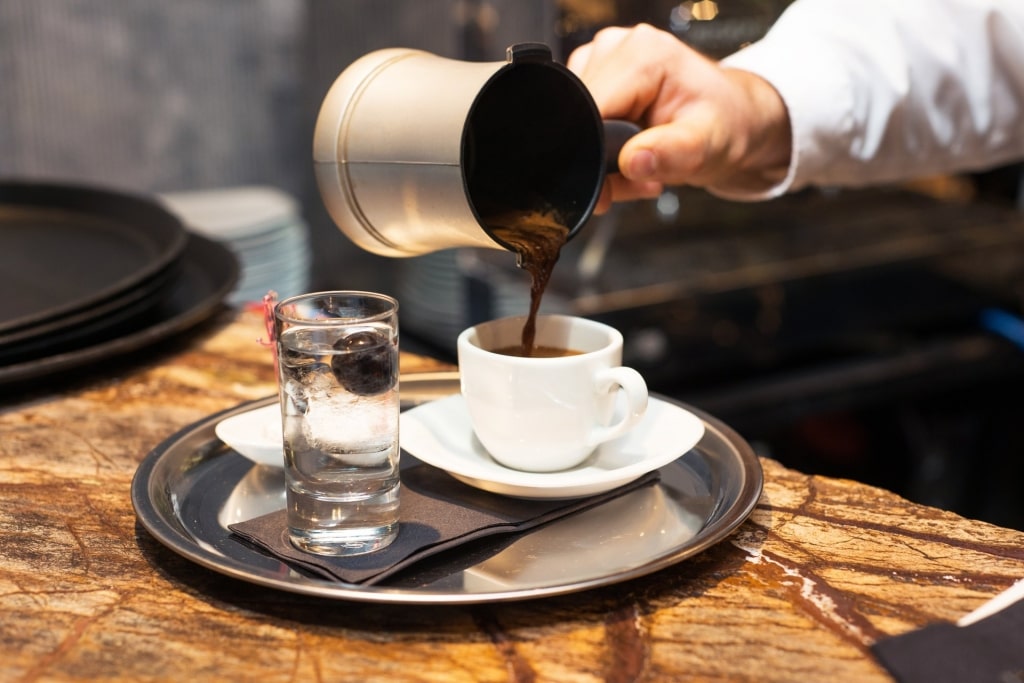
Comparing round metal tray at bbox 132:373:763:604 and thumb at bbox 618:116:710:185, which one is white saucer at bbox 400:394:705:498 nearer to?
round metal tray at bbox 132:373:763:604

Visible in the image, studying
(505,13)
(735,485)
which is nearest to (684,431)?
(735,485)

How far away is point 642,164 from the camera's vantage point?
47.0 inches

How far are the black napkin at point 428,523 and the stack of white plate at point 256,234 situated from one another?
1578mm

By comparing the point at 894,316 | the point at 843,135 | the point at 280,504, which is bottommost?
the point at 894,316

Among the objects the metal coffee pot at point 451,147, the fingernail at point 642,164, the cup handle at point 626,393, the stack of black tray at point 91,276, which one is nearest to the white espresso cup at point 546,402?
the cup handle at point 626,393

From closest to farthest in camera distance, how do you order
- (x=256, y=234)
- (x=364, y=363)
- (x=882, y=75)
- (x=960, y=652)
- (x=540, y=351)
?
(x=960, y=652)
(x=364, y=363)
(x=540, y=351)
(x=882, y=75)
(x=256, y=234)

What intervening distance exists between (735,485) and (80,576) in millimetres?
579

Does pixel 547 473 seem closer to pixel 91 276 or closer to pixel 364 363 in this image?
pixel 364 363

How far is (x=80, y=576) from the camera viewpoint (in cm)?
87

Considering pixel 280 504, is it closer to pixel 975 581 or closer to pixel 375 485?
pixel 375 485

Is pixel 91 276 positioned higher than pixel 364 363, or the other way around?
pixel 364 363

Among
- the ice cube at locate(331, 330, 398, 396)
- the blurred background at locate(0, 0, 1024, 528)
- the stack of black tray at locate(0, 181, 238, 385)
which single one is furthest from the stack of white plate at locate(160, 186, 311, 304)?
the ice cube at locate(331, 330, 398, 396)

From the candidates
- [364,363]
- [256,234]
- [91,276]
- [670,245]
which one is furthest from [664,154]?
[256,234]

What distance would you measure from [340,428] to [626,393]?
11.3 inches
